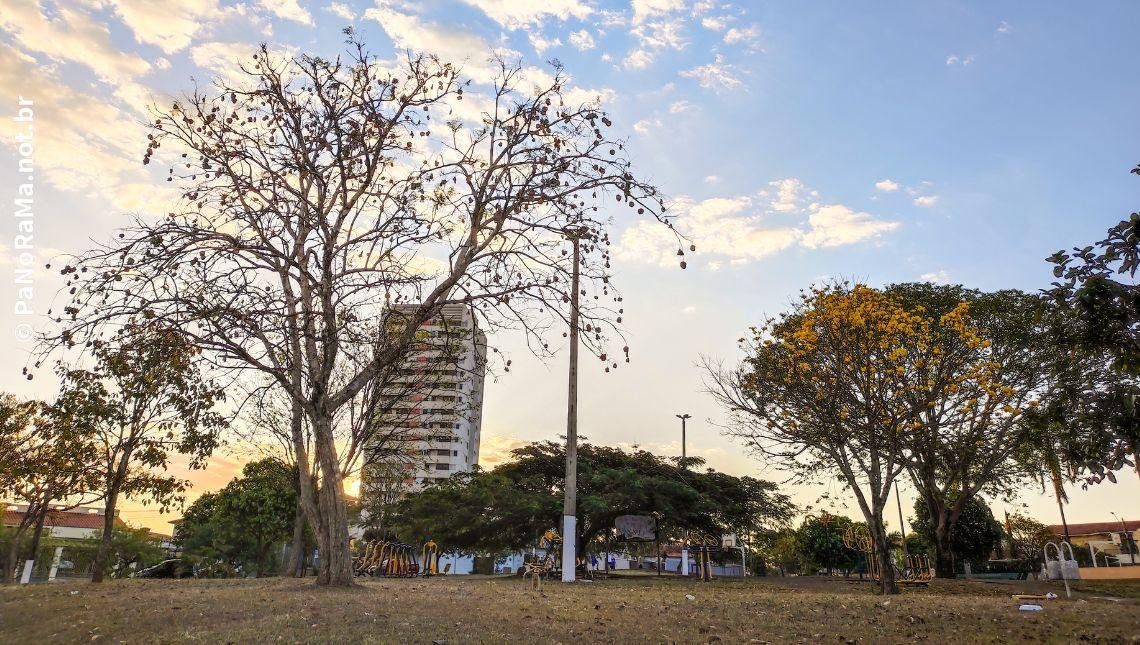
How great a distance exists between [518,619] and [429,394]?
11.1 m

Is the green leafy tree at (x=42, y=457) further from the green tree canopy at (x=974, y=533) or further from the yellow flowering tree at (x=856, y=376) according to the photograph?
the green tree canopy at (x=974, y=533)

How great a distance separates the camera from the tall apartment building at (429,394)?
14.7 m

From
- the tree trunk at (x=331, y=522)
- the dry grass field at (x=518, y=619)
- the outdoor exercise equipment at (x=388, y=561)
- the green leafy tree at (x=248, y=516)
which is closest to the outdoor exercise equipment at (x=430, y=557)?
the outdoor exercise equipment at (x=388, y=561)

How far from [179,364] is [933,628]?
14.2 meters

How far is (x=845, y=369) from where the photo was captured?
19.5 meters

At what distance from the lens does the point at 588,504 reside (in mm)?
25391

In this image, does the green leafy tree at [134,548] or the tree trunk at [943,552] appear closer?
the tree trunk at [943,552]

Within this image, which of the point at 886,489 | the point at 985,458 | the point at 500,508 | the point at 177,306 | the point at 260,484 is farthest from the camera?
the point at 260,484

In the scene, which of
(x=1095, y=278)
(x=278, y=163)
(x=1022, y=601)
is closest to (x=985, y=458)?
(x=1022, y=601)

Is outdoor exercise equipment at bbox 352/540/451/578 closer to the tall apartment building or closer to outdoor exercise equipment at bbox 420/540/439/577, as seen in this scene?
outdoor exercise equipment at bbox 420/540/439/577

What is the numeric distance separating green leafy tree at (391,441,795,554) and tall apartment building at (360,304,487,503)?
227cm

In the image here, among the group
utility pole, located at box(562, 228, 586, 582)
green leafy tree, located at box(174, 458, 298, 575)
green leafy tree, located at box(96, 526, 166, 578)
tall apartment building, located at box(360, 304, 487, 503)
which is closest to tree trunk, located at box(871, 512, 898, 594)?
utility pole, located at box(562, 228, 586, 582)

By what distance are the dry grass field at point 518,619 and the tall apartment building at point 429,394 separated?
191 inches

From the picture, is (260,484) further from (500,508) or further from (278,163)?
(278,163)
